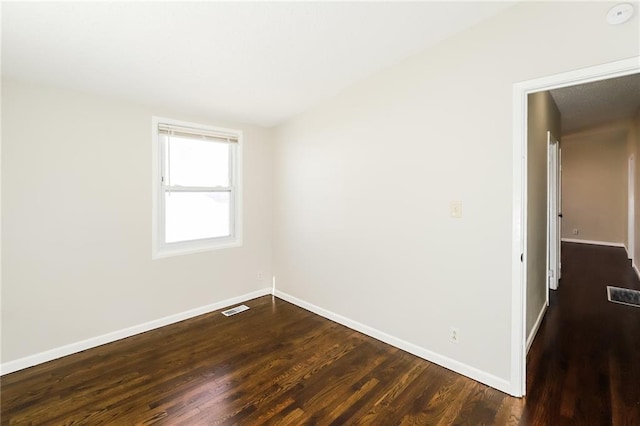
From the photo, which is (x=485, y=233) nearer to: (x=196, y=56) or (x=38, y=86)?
(x=196, y=56)

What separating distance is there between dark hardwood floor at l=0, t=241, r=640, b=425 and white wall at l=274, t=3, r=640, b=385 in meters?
0.32

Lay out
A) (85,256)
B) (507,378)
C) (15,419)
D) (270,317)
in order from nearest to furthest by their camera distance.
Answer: (15,419), (507,378), (85,256), (270,317)

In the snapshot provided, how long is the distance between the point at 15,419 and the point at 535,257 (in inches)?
167

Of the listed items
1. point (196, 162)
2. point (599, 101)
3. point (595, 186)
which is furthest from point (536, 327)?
point (595, 186)

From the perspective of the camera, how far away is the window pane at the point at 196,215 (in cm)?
328

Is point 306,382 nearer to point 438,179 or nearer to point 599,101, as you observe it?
point 438,179

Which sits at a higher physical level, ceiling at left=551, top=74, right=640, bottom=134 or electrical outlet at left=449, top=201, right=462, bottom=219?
ceiling at left=551, top=74, right=640, bottom=134

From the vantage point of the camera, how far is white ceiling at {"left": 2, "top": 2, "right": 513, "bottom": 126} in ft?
5.87

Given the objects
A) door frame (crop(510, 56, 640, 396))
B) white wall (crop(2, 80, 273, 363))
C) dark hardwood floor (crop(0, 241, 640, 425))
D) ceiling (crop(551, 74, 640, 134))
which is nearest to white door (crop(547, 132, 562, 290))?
ceiling (crop(551, 74, 640, 134))

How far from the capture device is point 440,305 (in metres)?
2.43

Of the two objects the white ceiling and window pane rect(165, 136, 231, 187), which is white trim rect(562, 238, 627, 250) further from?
window pane rect(165, 136, 231, 187)

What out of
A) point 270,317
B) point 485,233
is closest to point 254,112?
point 270,317

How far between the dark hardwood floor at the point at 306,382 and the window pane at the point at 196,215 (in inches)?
40.0

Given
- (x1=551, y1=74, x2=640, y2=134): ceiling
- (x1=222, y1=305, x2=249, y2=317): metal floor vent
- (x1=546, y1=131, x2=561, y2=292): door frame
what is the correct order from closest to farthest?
(x1=551, y1=74, x2=640, y2=134): ceiling → (x1=222, y1=305, x2=249, y2=317): metal floor vent → (x1=546, y1=131, x2=561, y2=292): door frame
